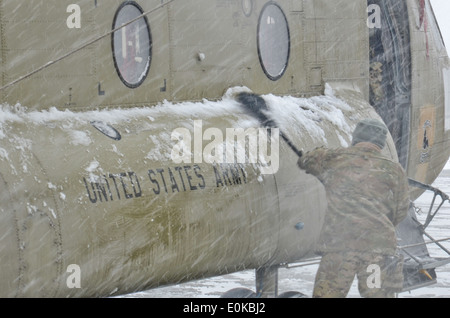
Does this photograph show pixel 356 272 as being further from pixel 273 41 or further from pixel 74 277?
pixel 273 41

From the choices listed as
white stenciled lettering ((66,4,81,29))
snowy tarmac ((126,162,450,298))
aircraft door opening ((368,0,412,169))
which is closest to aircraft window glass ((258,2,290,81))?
aircraft door opening ((368,0,412,169))

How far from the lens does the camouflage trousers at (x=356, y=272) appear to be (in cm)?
598

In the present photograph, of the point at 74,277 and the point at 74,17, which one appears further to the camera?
the point at 74,17

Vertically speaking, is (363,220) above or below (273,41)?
below

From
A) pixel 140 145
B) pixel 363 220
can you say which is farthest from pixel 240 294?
pixel 140 145

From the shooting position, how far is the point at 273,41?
7742 mm

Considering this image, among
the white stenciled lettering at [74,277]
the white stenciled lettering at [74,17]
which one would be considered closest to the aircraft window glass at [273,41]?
the white stenciled lettering at [74,17]

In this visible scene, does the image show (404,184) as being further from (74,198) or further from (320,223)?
(74,198)

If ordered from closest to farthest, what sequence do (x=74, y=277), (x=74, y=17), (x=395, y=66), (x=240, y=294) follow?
1. (x=74, y=277)
2. (x=74, y=17)
3. (x=240, y=294)
4. (x=395, y=66)

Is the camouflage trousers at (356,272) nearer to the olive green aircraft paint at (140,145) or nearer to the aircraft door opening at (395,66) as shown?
the olive green aircraft paint at (140,145)

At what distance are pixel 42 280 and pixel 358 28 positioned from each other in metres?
5.03

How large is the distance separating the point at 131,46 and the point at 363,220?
2.15 meters

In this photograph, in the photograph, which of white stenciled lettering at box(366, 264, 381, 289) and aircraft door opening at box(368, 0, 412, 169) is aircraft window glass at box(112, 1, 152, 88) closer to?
white stenciled lettering at box(366, 264, 381, 289)
